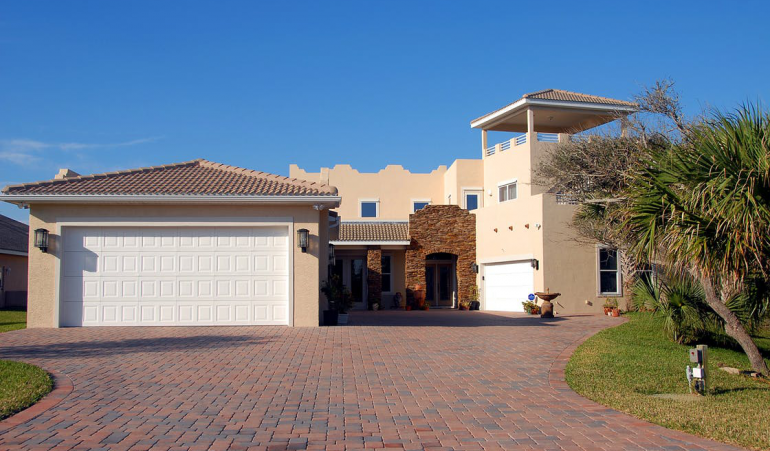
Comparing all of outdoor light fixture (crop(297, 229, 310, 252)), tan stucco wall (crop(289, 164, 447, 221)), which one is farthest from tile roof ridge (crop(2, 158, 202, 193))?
tan stucco wall (crop(289, 164, 447, 221))

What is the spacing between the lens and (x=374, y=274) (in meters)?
28.6

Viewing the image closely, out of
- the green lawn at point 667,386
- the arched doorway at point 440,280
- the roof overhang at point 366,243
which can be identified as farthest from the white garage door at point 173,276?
the arched doorway at point 440,280

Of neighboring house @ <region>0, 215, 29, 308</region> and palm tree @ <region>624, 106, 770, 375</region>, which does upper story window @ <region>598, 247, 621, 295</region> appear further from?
neighboring house @ <region>0, 215, 29, 308</region>

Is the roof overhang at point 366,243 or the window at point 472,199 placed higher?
the window at point 472,199

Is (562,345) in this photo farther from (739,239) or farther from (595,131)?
(595,131)

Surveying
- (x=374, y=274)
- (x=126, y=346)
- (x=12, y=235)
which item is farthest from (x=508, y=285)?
(x=12, y=235)

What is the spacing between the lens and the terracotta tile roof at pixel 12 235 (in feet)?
95.5

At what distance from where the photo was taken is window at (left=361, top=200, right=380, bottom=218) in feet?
115

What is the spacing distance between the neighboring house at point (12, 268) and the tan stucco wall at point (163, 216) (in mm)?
13896

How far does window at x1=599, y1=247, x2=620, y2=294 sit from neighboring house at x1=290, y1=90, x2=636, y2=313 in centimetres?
4

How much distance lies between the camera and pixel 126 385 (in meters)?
9.09

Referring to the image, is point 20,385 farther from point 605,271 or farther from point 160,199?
point 605,271

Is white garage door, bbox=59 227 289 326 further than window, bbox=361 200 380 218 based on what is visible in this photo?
No

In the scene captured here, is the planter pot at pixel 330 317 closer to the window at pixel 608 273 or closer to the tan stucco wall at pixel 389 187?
the window at pixel 608 273
